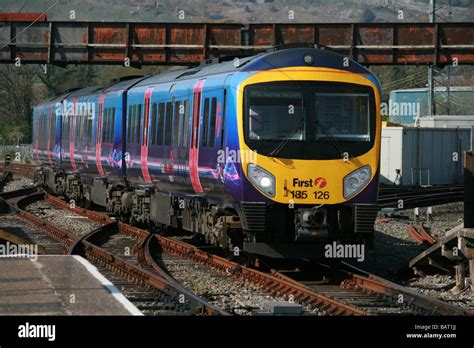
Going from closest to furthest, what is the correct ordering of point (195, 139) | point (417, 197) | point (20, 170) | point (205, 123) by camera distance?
point (205, 123)
point (195, 139)
point (417, 197)
point (20, 170)

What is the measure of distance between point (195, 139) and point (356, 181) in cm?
331

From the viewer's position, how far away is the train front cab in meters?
15.1

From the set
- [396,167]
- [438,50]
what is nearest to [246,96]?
[438,50]

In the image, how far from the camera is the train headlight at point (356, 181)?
15.3 m

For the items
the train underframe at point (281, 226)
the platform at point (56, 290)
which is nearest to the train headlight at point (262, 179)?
the train underframe at point (281, 226)

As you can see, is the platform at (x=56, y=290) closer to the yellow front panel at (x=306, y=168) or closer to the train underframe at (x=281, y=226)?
the train underframe at (x=281, y=226)

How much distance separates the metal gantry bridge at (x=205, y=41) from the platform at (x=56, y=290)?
2188 centimetres

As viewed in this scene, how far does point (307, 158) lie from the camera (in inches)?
597

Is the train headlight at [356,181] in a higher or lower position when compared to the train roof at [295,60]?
lower

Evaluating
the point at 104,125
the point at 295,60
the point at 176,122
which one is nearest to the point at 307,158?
the point at 295,60

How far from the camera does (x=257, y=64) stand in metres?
15.3

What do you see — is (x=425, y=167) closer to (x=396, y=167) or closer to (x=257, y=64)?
(x=396, y=167)

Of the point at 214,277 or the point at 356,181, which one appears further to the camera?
the point at 214,277

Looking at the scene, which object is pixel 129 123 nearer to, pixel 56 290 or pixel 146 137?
pixel 146 137
